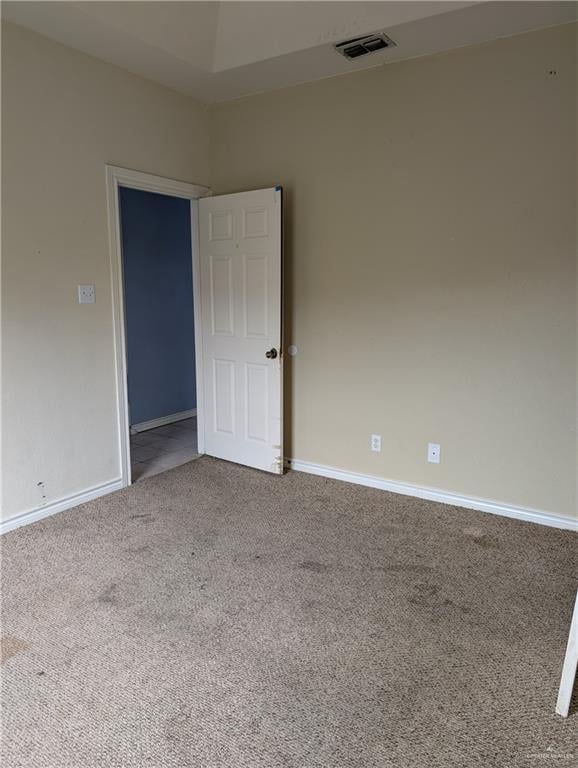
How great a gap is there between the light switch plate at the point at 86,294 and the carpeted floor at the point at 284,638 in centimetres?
132

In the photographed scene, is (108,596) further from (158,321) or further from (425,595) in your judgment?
(158,321)

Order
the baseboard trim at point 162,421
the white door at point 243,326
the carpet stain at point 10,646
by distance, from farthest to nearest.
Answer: the baseboard trim at point 162,421 < the white door at point 243,326 < the carpet stain at point 10,646

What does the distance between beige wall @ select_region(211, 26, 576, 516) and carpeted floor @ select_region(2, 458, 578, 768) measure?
51cm

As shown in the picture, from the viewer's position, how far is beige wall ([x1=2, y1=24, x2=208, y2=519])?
2.77 meters

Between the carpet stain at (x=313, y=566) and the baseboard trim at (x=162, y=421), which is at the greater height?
the baseboard trim at (x=162, y=421)

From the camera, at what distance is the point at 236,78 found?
3377 mm

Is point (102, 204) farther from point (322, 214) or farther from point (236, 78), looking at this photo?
point (322, 214)

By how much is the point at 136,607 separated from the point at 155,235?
147 inches

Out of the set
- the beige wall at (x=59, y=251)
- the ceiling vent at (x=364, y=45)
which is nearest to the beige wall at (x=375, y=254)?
the beige wall at (x=59, y=251)

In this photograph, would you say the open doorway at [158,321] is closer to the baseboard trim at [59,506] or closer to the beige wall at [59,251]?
the baseboard trim at [59,506]

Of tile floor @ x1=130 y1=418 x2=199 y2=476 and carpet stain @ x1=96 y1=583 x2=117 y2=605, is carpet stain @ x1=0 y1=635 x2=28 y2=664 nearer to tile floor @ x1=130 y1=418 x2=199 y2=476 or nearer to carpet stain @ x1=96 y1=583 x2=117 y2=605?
carpet stain @ x1=96 y1=583 x2=117 y2=605

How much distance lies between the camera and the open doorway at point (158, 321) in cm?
477

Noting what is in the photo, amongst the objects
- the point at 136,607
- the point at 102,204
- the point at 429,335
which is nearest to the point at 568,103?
the point at 429,335

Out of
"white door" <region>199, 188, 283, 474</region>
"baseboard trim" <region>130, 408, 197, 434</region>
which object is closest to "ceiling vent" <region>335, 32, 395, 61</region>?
"white door" <region>199, 188, 283, 474</region>
